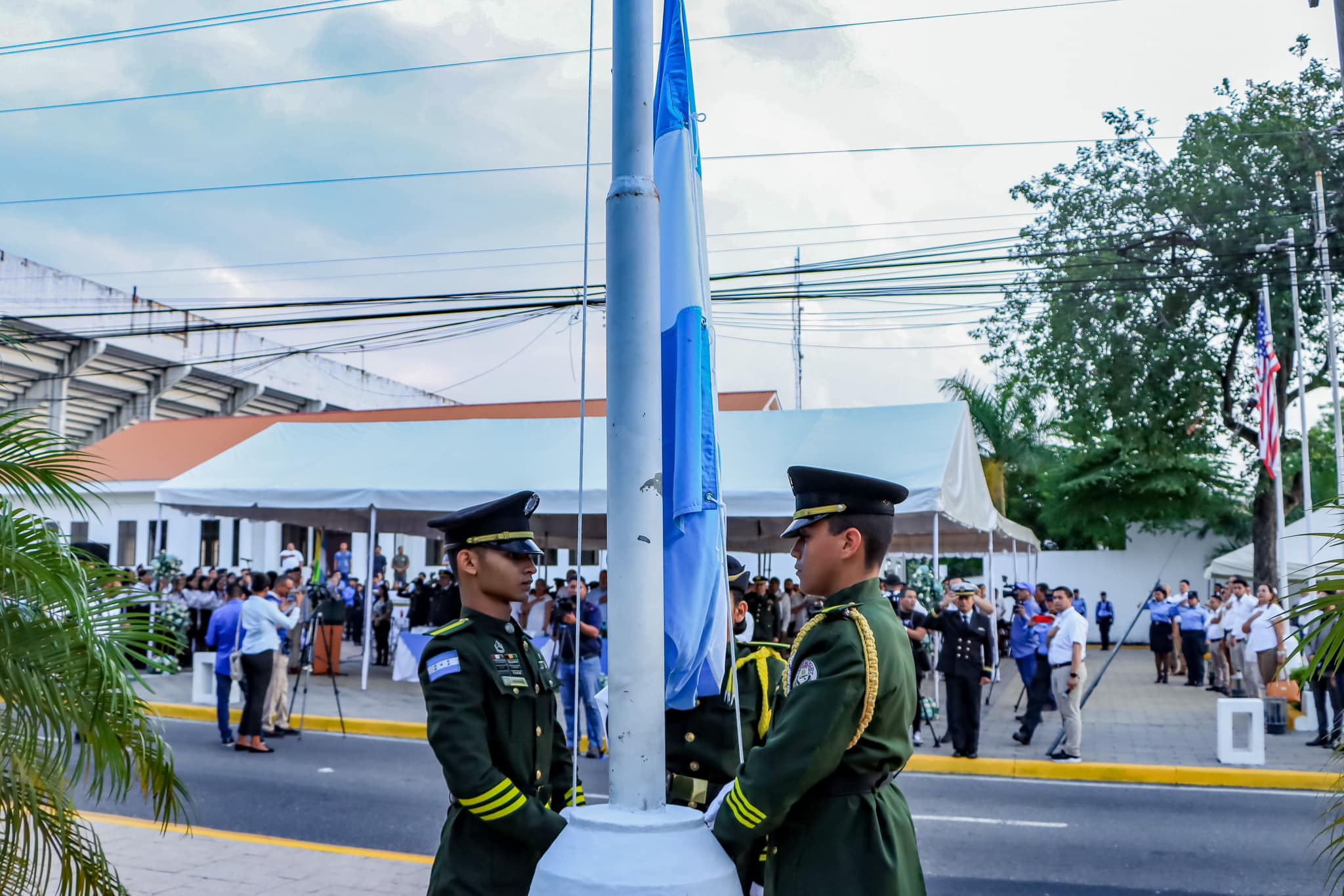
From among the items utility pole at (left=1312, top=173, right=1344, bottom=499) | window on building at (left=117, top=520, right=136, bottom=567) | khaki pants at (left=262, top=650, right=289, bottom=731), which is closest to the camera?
khaki pants at (left=262, top=650, right=289, bottom=731)

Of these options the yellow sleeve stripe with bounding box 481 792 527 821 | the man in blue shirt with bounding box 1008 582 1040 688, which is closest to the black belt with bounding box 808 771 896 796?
the yellow sleeve stripe with bounding box 481 792 527 821

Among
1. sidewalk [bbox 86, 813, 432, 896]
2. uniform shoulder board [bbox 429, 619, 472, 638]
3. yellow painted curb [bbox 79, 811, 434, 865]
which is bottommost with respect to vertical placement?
yellow painted curb [bbox 79, 811, 434, 865]

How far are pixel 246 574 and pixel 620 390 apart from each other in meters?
17.4

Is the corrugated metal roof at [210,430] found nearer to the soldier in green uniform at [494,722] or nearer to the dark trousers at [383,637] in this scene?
the dark trousers at [383,637]

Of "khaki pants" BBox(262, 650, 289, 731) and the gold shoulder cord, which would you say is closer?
the gold shoulder cord

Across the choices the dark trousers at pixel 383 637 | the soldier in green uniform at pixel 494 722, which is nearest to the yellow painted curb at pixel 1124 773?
the soldier in green uniform at pixel 494 722

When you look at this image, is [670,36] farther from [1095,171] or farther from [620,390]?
[1095,171]

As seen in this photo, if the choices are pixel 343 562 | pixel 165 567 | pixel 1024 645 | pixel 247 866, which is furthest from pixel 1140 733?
pixel 343 562

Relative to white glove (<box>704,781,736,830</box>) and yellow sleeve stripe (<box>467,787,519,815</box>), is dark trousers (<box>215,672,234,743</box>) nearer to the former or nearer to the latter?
yellow sleeve stripe (<box>467,787,519,815</box>)

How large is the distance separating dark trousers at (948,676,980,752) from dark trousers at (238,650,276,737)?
7371 mm

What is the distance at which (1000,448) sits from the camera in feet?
137

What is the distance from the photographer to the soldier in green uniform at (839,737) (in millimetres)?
2732

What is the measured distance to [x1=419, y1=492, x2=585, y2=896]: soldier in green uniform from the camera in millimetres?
3127

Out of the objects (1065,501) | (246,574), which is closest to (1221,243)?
(1065,501)
